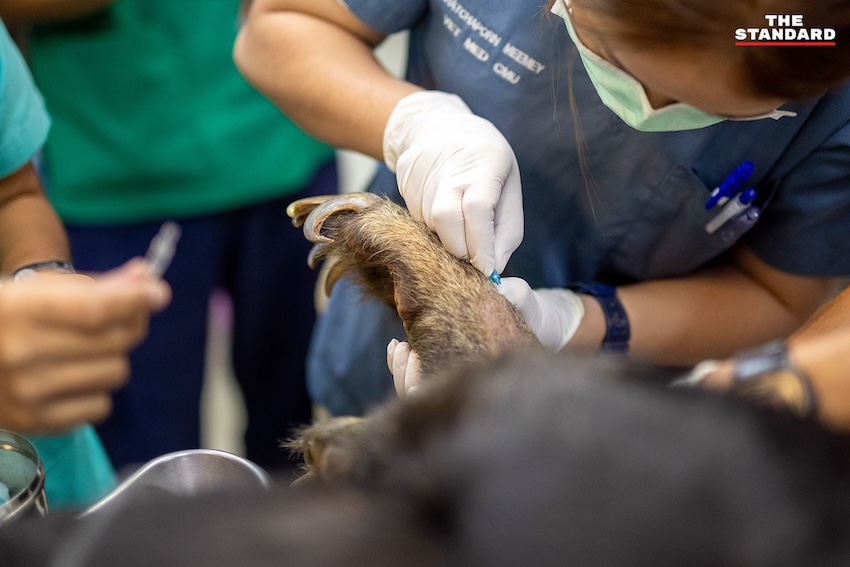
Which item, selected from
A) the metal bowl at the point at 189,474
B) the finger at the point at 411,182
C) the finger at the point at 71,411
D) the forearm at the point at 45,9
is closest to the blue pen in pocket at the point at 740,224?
the finger at the point at 411,182

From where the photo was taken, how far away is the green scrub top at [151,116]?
1592 millimetres

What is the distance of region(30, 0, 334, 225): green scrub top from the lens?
1.59 metres

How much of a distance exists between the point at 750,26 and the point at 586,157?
404mm

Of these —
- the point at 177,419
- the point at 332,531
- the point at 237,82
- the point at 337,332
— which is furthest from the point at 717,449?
the point at 177,419

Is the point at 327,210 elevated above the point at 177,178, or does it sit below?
above

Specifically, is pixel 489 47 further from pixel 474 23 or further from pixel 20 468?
pixel 20 468

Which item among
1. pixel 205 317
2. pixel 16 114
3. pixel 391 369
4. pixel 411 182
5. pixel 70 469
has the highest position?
pixel 16 114

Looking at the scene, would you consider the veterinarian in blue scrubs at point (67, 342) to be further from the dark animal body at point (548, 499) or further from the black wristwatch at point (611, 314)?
the black wristwatch at point (611, 314)

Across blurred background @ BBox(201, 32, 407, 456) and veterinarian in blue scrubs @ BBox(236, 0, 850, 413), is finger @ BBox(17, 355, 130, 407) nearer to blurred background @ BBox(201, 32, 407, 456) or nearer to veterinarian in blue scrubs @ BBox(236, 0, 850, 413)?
veterinarian in blue scrubs @ BBox(236, 0, 850, 413)

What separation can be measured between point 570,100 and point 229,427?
170 centimetres

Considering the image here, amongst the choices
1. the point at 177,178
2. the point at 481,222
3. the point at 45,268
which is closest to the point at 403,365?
the point at 481,222

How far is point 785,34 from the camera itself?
714 mm

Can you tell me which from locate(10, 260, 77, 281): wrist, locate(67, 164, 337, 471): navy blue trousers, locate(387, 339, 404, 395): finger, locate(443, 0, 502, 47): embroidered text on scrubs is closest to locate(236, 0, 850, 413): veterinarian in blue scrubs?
locate(443, 0, 502, 47): embroidered text on scrubs

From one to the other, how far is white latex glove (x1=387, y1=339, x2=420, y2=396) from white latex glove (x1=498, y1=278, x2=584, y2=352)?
17cm
